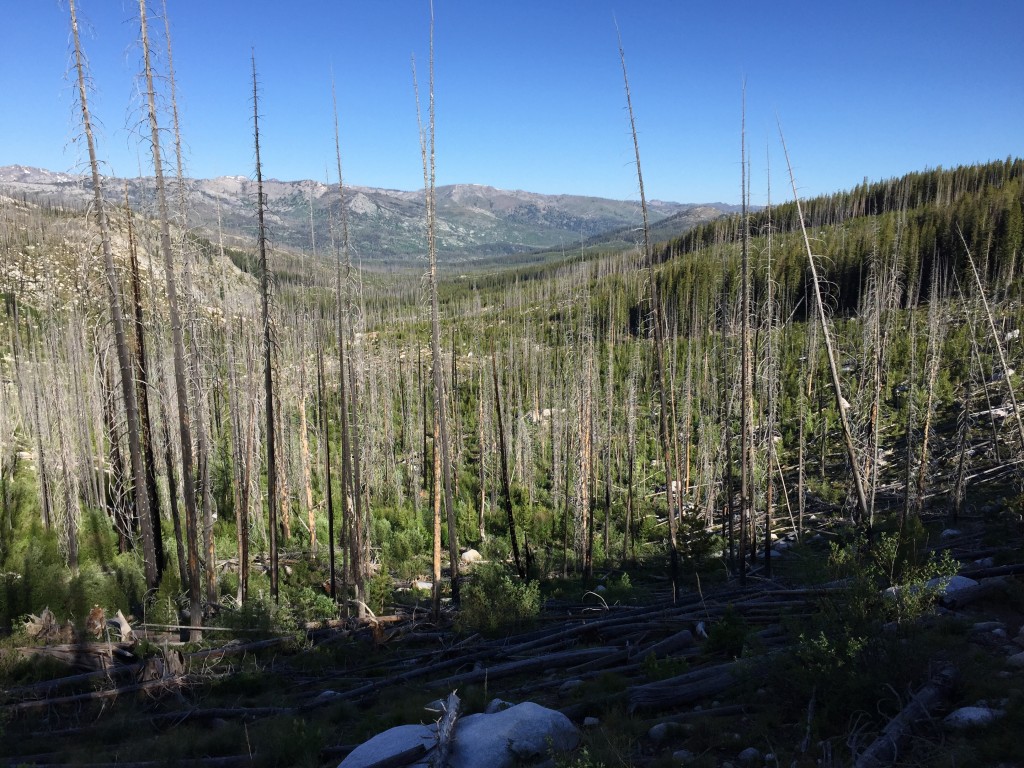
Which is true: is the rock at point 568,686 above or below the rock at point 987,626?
below

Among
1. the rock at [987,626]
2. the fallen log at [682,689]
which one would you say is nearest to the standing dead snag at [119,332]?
the fallen log at [682,689]

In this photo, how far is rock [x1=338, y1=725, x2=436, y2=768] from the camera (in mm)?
5180

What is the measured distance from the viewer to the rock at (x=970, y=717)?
4.14m

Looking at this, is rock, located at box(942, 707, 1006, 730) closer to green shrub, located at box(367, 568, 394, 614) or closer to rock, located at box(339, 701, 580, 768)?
rock, located at box(339, 701, 580, 768)

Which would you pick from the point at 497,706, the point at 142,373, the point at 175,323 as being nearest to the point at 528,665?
the point at 497,706

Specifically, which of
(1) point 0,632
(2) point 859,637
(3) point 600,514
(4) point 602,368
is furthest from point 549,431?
(2) point 859,637

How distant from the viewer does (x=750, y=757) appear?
4469 mm

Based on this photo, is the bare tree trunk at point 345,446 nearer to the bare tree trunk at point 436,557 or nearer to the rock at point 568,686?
the bare tree trunk at point 436,557

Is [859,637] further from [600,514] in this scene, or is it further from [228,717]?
[600,514]

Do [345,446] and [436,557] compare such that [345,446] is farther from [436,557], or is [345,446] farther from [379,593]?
[379,593]

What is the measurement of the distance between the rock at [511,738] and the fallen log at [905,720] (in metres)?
2.44

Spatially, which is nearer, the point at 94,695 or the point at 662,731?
the point at 662,731

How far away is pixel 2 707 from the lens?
7160 mm

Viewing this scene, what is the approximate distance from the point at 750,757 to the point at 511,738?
6.81 ft
